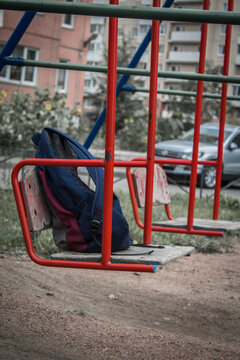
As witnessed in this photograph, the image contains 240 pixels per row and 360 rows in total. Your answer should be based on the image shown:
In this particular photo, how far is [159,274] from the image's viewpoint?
458 cm

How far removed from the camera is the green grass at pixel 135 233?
4.77 metres

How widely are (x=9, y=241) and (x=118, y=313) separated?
1752mm

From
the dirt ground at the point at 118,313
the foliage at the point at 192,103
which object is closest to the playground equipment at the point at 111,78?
the dirt ground at the point at 118,313

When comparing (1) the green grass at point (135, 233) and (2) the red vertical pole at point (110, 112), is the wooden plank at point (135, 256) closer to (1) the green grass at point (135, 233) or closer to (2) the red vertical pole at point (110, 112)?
(2) the red vertical pole at point (110, 112)

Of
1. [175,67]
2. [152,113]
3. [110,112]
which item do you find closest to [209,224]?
[152,113]

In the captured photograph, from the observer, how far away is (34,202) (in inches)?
97.9

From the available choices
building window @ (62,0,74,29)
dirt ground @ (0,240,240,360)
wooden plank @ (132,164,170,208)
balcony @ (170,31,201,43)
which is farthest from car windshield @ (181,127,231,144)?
balcony @ (170,31,201,43)

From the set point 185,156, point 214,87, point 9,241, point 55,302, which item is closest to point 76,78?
point 214,87

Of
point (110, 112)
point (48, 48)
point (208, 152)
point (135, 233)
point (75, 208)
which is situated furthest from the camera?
point (48, 48)

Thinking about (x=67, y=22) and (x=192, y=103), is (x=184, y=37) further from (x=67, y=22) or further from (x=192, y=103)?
(x=67, y=22)

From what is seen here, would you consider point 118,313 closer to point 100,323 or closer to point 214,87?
point 100,323

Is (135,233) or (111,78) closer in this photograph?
(111,78)

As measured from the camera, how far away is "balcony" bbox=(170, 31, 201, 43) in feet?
151

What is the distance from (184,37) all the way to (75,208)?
1812 inches
